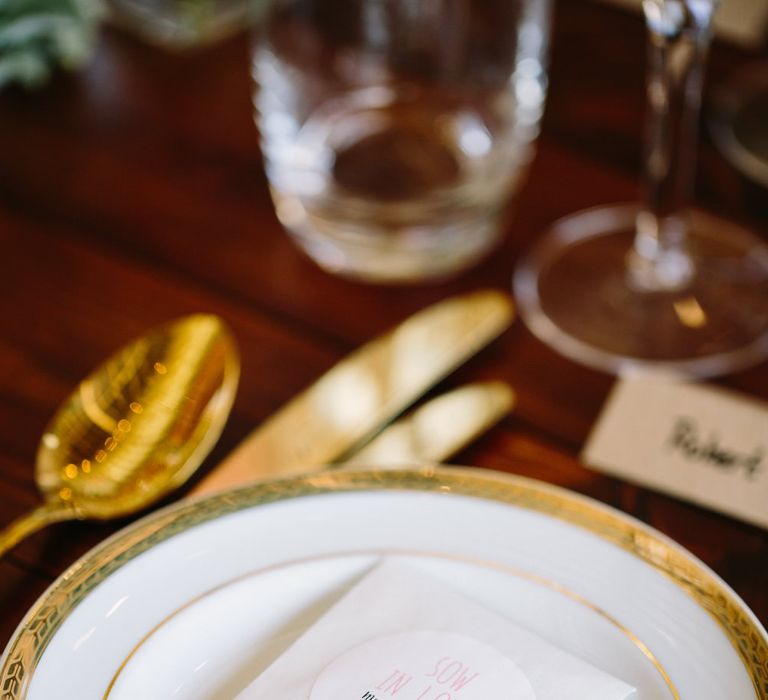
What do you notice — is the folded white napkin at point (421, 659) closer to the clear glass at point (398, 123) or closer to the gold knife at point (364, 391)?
the gold knife at point (364, 391)

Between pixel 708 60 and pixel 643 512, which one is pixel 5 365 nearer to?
pixel 643 512

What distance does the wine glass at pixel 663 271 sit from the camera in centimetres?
54

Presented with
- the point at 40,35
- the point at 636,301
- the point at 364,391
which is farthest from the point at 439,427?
the point at 40,35

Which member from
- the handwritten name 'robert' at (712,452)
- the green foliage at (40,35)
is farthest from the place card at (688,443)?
the green foliage at (40,35)

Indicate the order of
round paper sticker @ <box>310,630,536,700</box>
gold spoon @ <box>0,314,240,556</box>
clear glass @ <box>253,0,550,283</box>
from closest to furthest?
round paper sticker @ <box>310,630,536,700</box> < gold spoon @ <box>0,314,240,556</box> < clear glass @ <box>253,0,550,283</box>

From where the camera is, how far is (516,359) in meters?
0.55

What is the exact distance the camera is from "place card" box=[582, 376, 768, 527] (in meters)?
0.48

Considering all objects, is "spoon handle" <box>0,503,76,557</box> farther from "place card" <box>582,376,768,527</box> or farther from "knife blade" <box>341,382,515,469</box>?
"place card" <box>582,376,768,527</box>

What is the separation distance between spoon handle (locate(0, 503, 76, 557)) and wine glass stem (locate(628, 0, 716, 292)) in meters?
0.30

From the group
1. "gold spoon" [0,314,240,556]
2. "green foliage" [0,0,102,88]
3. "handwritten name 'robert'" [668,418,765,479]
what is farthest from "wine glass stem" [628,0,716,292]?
"green foliage" [0,0,102,88]

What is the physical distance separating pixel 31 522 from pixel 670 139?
33cm

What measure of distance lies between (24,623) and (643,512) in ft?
0.79

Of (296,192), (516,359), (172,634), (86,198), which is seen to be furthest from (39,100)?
(172,634)

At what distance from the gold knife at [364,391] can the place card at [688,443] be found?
71mm
